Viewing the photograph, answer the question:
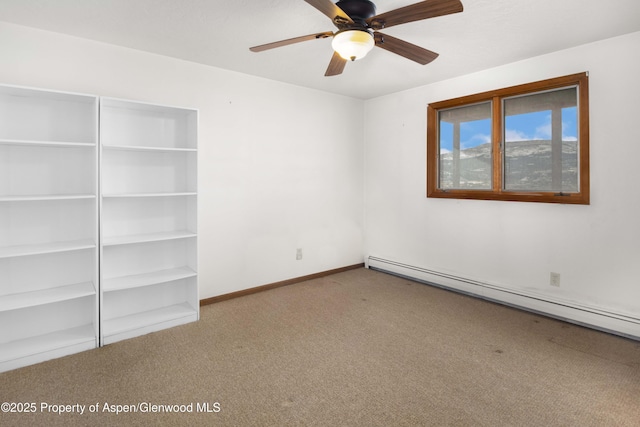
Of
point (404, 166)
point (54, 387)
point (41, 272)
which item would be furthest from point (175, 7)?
point (404, 166)

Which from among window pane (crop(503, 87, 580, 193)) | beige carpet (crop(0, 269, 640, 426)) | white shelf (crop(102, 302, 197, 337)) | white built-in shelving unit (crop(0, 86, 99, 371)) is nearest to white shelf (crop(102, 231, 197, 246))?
white built-in shelving unit (crop(0, 86, 99, 371))

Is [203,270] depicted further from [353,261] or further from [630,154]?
[630,154]

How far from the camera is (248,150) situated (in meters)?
3.81

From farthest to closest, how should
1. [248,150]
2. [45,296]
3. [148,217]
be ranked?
[248,150]
[148,217]
[45,296]

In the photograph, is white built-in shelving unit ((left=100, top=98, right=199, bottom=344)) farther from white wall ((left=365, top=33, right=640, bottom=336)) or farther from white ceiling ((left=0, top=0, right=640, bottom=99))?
white wall ((left=365, top=33, right=640, bottom=336))

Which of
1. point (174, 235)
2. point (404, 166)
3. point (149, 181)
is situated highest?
point (404, 166)

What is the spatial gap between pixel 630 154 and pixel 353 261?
10.4 ft

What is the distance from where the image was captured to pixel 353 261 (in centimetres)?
494

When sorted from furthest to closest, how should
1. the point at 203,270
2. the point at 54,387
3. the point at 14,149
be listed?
the point at 203,270, the point at 14,149, the point at 54,387

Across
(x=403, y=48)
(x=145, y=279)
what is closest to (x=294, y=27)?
(x=403, y=48)

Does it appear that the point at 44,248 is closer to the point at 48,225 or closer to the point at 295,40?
the point at 48,225

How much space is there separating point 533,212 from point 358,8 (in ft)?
8.27

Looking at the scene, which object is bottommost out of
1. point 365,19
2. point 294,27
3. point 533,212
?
point 533,212

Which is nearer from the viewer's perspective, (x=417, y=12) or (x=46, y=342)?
(x=417, y=12)
